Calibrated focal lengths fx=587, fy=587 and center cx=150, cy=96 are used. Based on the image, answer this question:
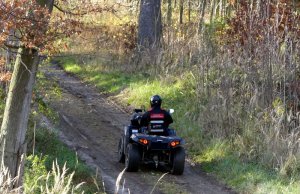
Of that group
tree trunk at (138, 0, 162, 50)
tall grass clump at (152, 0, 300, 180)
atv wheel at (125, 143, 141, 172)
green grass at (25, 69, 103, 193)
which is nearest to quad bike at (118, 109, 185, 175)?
atv wheel at (125, 143, 141, 172)

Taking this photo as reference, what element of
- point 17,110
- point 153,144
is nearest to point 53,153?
point 153,144

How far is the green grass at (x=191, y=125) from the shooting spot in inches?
399

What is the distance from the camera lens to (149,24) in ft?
65.6

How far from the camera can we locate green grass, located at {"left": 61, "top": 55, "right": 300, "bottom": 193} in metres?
10.1

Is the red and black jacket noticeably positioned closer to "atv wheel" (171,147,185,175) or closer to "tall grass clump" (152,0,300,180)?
"atv wheel" (171,147,185,175)

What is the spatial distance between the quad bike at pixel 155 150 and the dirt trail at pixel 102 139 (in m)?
0.21

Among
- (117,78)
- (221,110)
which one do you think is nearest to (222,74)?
(221,110)

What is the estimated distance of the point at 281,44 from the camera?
1291 cm

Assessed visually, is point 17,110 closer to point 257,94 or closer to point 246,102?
point 257,94

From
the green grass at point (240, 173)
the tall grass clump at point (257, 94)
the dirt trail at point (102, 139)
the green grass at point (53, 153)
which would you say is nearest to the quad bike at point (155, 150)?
the dirt trail at point (102, 139)

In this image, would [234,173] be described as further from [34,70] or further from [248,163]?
[34,70]

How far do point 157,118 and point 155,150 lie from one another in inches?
28.9

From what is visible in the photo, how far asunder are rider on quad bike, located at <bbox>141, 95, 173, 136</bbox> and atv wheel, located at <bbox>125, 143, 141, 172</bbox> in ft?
2.18

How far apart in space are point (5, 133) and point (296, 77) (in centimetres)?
621
